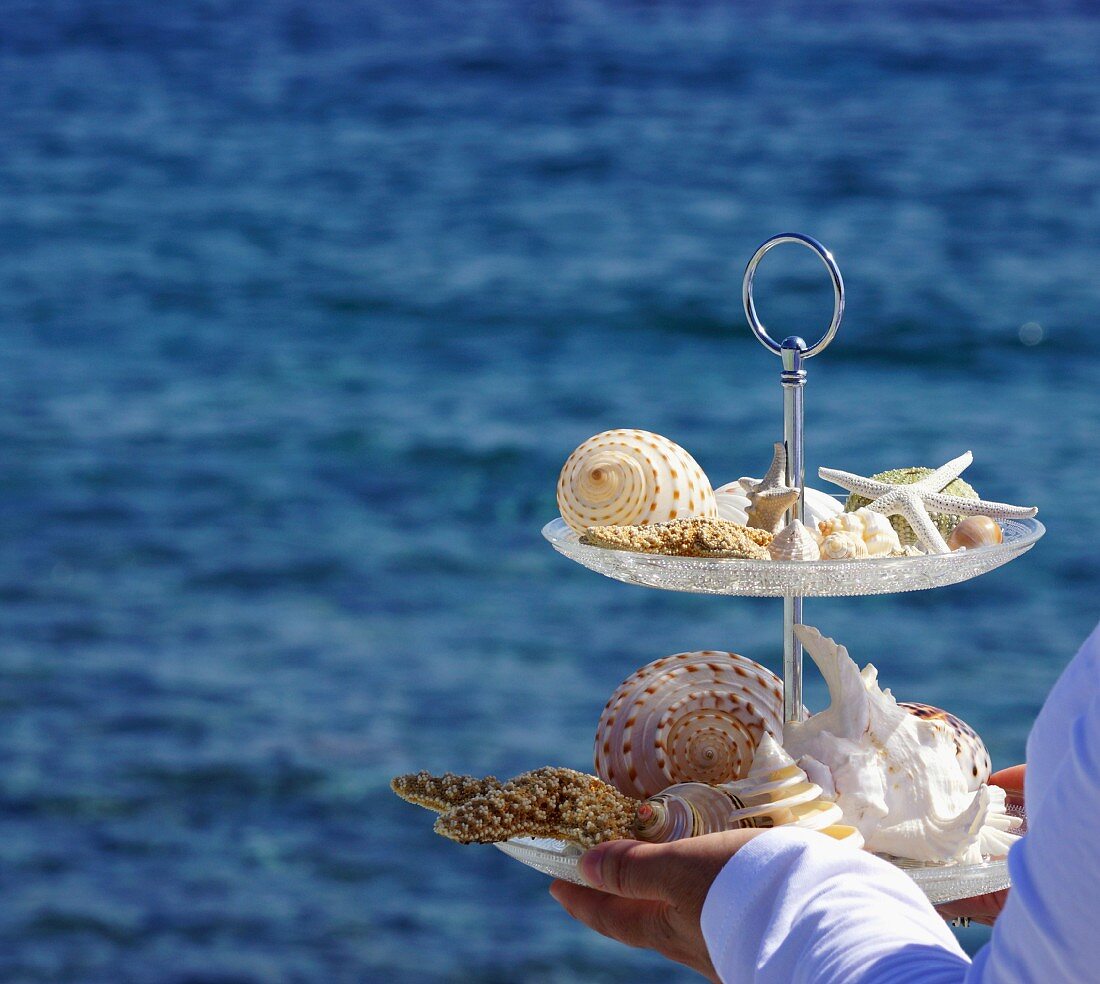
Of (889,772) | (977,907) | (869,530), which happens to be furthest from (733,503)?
(977,907)

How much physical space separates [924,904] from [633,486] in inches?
28.4

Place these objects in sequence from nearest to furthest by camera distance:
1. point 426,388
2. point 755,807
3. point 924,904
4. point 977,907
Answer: point 924,904 → point 755,807 → point 977,907 → point 426,388

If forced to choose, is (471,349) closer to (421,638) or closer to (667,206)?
(667,206)

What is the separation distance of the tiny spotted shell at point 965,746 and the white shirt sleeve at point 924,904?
491 mm

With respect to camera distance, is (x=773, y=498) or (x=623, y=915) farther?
(x=773, y=498)

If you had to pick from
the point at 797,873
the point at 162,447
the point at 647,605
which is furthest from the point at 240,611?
the point at 797,873

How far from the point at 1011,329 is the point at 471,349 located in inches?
132

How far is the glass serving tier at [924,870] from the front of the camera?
1.57 m

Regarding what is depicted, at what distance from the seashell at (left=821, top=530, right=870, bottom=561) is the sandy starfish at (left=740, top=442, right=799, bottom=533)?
7cm

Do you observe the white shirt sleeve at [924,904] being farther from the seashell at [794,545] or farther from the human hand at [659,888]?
the seashell at [794,545]

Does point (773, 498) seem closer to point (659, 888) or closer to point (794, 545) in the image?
point (794, 545)

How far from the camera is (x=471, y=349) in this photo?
9.00m

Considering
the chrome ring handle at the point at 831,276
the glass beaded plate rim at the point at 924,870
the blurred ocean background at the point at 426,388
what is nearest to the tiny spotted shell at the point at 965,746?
the glass beaded plate rim at the point at 924,870

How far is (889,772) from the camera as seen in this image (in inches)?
64.6
